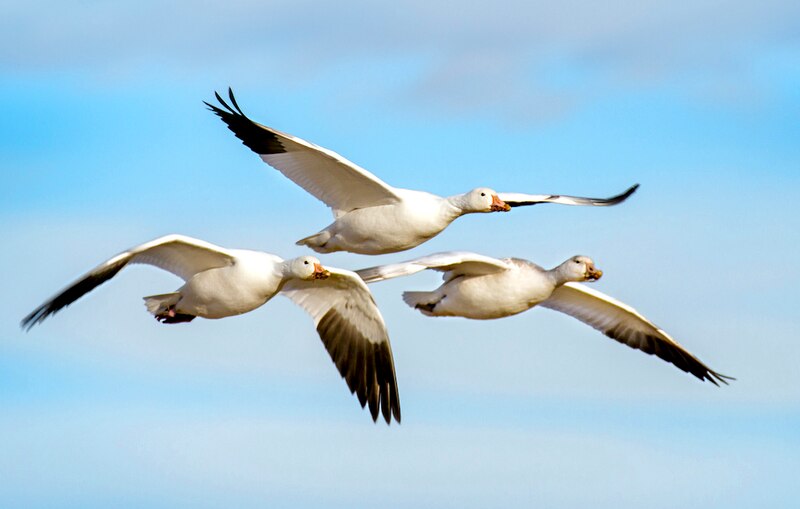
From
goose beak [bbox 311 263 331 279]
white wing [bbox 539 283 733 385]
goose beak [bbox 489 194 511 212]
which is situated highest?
goose beak [bbox 489 194 511 212]

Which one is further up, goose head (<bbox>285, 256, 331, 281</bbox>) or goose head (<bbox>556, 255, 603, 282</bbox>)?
goose head (<bbox>285, 256, 331, 281</bbox>)

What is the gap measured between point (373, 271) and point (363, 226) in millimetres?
476

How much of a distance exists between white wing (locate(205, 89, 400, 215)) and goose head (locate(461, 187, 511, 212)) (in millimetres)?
843

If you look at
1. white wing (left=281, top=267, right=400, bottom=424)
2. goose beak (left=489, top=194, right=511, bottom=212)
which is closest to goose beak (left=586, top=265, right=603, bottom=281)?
goose beak (left=489, top=194, right=511, bottom=212)

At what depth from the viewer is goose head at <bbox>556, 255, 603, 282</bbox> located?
18188mm

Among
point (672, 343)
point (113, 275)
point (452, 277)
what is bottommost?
point (672, 343)

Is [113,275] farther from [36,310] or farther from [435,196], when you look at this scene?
[435,196]

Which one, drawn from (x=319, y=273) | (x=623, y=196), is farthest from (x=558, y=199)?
(x=319, y=273)

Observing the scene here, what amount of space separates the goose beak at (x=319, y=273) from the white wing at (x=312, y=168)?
3.57 feet

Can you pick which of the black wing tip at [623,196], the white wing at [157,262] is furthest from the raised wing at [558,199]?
the white wing at [157,262]

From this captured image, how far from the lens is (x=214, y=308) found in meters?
16.2

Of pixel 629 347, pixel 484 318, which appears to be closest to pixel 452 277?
pixel 484 318

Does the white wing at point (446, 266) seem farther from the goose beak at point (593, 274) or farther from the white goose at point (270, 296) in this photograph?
the goose beak at point (593, 274)

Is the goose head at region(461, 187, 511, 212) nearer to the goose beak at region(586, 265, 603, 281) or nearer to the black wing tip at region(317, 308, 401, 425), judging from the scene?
the goose beak at region(586, 265, 603, 281)
